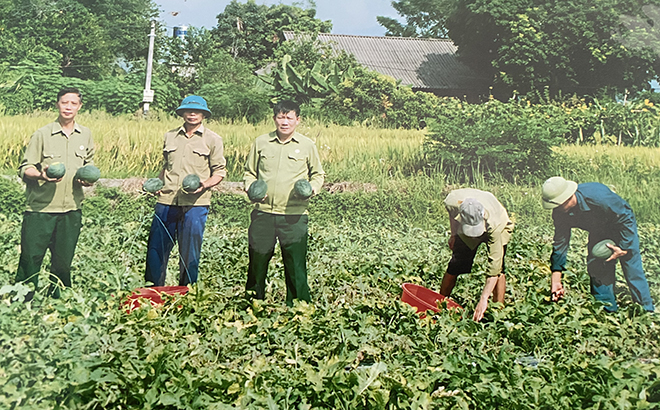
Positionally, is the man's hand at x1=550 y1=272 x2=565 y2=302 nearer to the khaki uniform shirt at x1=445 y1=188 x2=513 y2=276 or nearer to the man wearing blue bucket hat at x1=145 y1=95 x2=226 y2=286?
the khaki uniform shirt at x1=445 y1=188 x2=513 y2=276

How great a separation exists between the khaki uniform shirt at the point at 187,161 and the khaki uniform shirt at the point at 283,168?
0.31 m

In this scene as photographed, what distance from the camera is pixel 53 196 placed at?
16.4ft

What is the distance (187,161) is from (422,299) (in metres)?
2.07

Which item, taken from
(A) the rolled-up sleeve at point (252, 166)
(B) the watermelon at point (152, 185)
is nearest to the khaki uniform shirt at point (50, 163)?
(B) the watermelon at point (152, 185)

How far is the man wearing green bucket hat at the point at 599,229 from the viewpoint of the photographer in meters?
5.28

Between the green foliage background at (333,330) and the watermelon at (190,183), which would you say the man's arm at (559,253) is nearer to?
the green foliage background at (333,330)

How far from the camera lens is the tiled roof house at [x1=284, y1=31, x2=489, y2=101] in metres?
5.55

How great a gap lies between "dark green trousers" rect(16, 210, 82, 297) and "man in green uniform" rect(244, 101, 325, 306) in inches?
51.0

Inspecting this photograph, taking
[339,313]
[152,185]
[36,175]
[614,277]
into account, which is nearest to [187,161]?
[152,185]

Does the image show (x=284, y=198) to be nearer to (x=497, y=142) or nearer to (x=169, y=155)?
(x=169, y=155)

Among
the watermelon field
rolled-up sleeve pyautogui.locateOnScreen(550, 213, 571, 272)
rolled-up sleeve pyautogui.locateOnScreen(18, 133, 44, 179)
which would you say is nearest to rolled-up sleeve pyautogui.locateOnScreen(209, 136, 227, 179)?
the watermelon field

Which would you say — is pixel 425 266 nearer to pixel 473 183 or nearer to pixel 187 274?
pixel 473 183

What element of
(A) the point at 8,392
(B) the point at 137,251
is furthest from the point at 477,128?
(A) the point at 8,392

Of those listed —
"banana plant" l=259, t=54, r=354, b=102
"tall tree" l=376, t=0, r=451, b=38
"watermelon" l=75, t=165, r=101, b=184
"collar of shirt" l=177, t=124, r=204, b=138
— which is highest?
"tall tree" l=376, t=0, r=451, b=38
